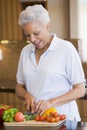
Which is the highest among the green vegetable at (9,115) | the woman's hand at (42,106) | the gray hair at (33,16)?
the gray hair at (33,16)

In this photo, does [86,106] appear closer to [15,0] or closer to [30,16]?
[15,0]

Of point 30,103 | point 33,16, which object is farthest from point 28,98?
point 33,16

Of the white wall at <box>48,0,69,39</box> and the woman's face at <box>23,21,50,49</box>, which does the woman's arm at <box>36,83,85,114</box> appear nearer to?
the woman's face at <box>23,21,50,49</box>

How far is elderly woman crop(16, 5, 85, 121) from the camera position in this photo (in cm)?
196

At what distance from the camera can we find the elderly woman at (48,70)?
Result: 196 cm

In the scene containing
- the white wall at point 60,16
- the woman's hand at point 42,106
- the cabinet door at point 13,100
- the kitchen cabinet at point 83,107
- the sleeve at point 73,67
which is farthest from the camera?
the cabinet door at point 13,100

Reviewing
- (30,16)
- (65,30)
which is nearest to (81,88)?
(30,16)

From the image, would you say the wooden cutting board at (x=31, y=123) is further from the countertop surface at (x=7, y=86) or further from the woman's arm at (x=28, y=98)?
the countertop surface at (x=7, y=86)

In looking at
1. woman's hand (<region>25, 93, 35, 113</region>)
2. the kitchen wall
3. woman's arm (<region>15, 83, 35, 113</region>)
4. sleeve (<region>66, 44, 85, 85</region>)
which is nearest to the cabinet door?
the kitchen wall

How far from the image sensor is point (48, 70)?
2.01 metres

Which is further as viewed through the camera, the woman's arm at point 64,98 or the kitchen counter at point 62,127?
the woman's arm at point 64,98

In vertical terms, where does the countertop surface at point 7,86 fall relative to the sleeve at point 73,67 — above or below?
below

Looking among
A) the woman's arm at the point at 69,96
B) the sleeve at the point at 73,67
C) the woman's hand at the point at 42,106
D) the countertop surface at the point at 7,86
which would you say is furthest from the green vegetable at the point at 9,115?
the countertop surface at the point at 7,86

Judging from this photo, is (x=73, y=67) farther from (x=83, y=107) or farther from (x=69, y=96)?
(x=83, y=107)
